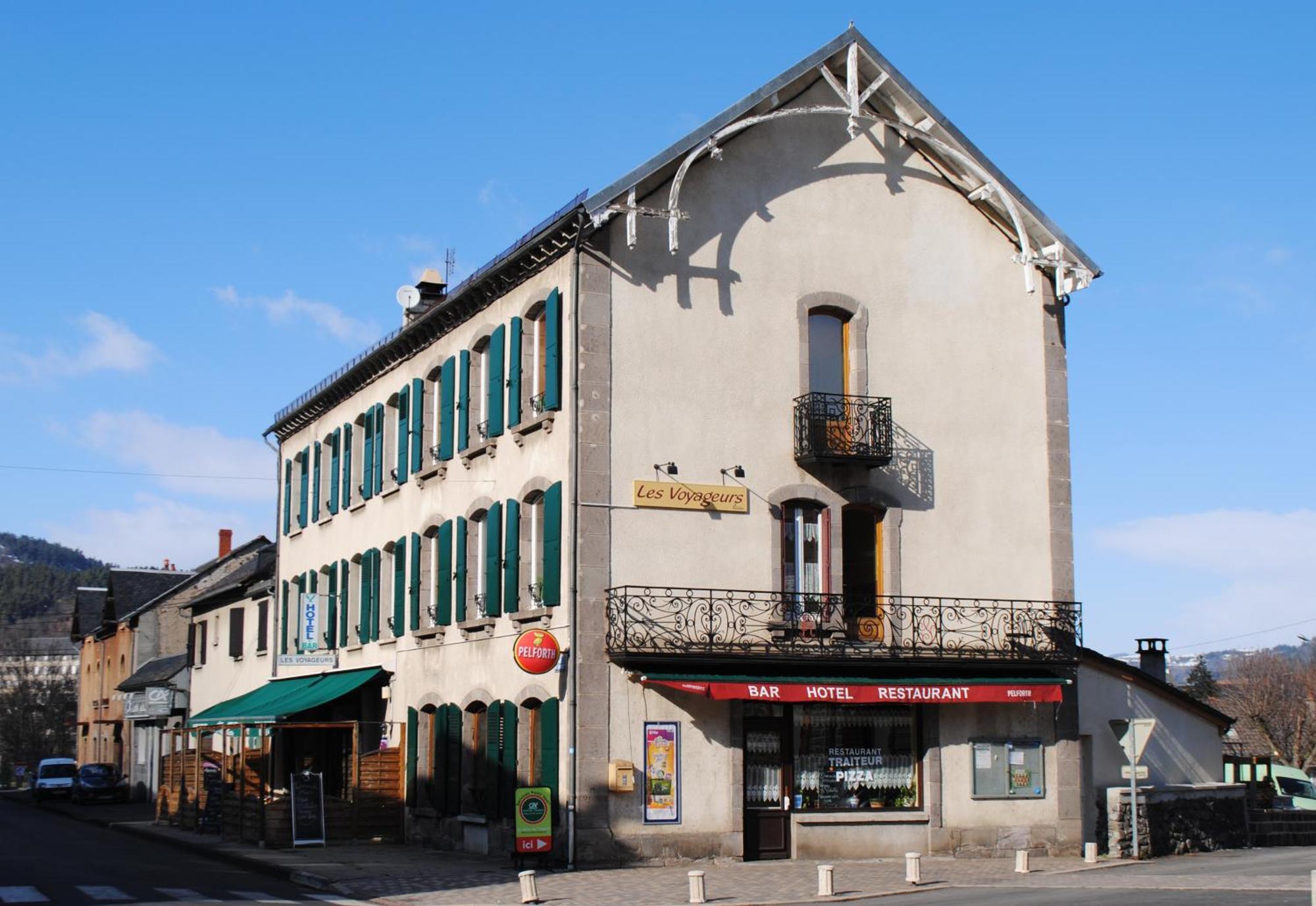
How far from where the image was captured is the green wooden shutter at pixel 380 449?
101 feet

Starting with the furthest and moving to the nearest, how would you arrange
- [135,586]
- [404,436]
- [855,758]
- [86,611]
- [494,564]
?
1. [86,611]
2. [135,586]
3. [404,436]
4. [494,564]
5. [855,758]

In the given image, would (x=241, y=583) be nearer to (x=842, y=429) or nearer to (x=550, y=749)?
(x=550, y=749)

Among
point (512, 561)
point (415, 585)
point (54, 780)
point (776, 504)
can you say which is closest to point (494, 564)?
point (512, 561)

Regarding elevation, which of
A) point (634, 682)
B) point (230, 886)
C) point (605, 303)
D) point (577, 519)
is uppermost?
point (605, 303)

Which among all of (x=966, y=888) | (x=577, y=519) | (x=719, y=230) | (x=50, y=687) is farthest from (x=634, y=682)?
(x=50, y=687)

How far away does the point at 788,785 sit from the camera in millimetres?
22812

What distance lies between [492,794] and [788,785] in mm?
4606

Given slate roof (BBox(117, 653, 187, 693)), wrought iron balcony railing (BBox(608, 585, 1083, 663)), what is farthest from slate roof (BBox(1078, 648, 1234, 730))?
slate roof (BBox(117, 653, 187, 693))

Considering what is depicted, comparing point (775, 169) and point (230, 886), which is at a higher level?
point (775, 169)

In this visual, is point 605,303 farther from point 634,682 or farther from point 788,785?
point 788,785

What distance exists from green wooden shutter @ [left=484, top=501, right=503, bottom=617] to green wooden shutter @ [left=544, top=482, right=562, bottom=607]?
6.52 ft

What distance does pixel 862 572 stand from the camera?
23.7 meters

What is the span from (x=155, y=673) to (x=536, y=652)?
32466mm

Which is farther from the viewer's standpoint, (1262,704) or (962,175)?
(1262,704)
